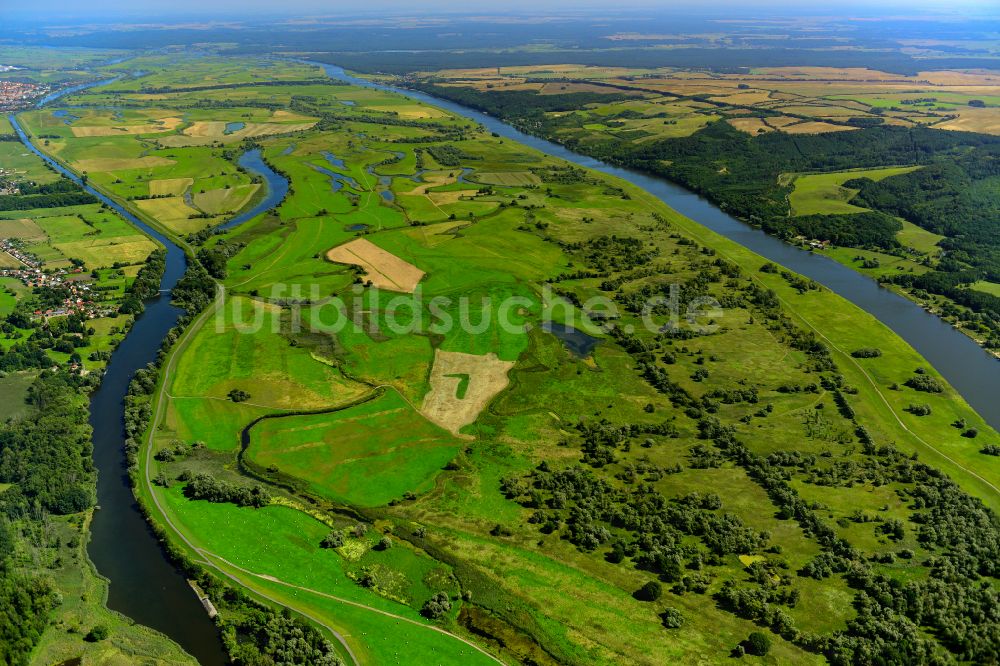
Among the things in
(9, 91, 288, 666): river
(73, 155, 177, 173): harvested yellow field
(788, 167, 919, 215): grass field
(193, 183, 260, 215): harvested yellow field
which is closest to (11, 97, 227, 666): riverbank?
(9, 91, 288, 666): river

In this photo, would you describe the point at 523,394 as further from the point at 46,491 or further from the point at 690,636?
the point at 46,491

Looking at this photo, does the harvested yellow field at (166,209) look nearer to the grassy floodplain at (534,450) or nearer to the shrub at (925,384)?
the grassy floodplain at (534,450)

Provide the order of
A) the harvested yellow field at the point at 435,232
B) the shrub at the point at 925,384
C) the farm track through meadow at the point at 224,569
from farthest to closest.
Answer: the harvested yellow field at the point at 435,232
the shrub at the point at 925,384
the farm track through meadow at the point at 224,569

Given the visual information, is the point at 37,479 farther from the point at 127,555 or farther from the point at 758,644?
the point at 758,644

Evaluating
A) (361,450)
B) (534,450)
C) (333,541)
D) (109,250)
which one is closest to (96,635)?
(333,541)

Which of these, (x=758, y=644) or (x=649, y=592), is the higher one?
(x=649, y=592)

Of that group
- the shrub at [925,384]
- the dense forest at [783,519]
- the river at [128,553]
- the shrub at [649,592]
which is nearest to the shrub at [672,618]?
the dense forest at [783,519]
